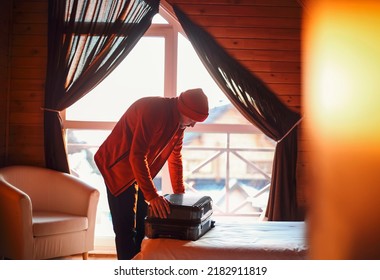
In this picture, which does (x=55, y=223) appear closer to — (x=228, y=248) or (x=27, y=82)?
(x=27, y=82)

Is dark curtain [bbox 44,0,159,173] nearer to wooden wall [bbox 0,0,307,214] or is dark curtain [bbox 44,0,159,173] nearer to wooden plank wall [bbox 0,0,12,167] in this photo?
wooden wall [bbox 0,0,307,214]

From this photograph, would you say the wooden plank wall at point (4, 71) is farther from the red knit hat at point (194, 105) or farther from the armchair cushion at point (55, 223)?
the red knit hat at point (194, 105)

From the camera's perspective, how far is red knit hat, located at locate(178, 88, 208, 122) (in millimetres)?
2301

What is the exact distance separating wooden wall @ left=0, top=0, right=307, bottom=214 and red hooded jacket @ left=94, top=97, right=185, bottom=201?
142 cm

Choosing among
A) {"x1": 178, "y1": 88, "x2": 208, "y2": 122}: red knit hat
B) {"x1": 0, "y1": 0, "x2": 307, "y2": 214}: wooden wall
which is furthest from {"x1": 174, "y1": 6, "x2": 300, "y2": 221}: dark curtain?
{"x1": 178, "y1": 88, "x2": 208, "y2": 122}: red knit hat

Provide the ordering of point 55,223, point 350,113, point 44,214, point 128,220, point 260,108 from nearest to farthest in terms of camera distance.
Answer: point 350,113, point 128,220, point 55,223, point 44,214, point 260,108

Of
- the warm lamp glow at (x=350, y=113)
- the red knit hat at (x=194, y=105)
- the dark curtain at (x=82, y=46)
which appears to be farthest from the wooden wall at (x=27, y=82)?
the warm lamp glow at (x=350, y=113)

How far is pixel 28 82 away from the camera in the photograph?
3.84 metres

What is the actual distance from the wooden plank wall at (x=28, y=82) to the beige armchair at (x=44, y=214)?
0.25 meters

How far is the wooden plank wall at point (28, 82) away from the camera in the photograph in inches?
150

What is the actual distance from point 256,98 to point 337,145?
335 cm

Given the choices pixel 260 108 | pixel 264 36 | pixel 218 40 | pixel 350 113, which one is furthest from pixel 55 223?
pixel 350 113

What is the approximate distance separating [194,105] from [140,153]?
0.35 m
